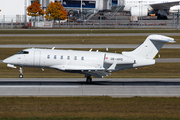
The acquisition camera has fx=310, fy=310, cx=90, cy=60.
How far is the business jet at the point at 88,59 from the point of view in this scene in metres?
28.0

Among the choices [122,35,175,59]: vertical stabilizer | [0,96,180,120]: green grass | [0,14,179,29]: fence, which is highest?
[0,14,179,29]: fence

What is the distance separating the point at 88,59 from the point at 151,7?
77071 millimetres

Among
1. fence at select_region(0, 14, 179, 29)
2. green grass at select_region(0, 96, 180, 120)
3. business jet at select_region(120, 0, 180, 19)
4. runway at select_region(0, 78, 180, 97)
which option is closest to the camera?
green grass at select_region(0, 96, 180, 120)

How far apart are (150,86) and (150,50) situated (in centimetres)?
331

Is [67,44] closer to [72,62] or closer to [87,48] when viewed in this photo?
[87,48]

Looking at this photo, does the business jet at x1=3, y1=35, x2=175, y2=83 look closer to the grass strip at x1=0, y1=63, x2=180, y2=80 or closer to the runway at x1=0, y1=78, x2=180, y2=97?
the runway at x1=0, y1=78, x2=180, y2=97

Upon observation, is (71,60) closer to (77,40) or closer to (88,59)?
(88,59)

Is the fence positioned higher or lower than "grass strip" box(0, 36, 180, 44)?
higher

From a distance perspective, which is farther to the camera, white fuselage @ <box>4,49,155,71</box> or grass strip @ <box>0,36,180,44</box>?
grass strip @ <box>0,36,180,44</box>

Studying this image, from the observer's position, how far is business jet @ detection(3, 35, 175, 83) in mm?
28031

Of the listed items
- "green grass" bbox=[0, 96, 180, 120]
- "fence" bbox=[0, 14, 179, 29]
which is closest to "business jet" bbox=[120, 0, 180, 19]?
"fence" bbox=[0, 14, 179, 29]

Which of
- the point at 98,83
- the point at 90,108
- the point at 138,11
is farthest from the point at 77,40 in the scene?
the point at 90,108

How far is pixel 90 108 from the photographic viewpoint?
20.9 m

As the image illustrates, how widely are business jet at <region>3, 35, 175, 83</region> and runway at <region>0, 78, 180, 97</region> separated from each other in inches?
62.0
